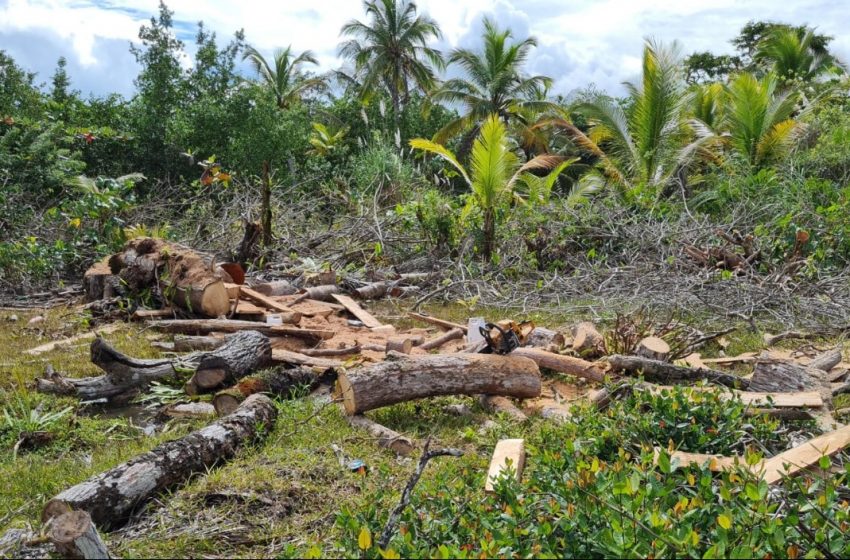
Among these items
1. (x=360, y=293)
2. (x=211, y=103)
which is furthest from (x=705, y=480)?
(x=211, y=103)

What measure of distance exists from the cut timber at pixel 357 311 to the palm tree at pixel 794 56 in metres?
22.1

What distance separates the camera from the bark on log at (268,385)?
5.48m

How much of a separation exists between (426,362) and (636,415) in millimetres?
1622

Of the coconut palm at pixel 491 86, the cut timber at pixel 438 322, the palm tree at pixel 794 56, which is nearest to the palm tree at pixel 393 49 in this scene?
the coconut palm at pixel 491 86

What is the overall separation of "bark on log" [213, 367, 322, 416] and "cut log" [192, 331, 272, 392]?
22cm

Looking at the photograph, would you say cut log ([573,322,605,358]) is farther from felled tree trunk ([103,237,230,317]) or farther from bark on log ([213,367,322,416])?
felled tree trunk ([103,237,230,317])

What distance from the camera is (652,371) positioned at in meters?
6.16

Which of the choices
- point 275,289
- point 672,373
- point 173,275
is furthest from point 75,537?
point 275,289

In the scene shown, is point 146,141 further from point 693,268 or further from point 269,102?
point 693,268

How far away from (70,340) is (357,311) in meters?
3.25

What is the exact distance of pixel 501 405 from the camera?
18.4 feet

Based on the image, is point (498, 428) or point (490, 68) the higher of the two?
point (490, 68)

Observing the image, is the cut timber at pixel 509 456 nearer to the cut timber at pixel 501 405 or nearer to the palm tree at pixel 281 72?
the cut timber at pixel 501 405

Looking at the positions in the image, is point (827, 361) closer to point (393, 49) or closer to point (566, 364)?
point (566, 364)
